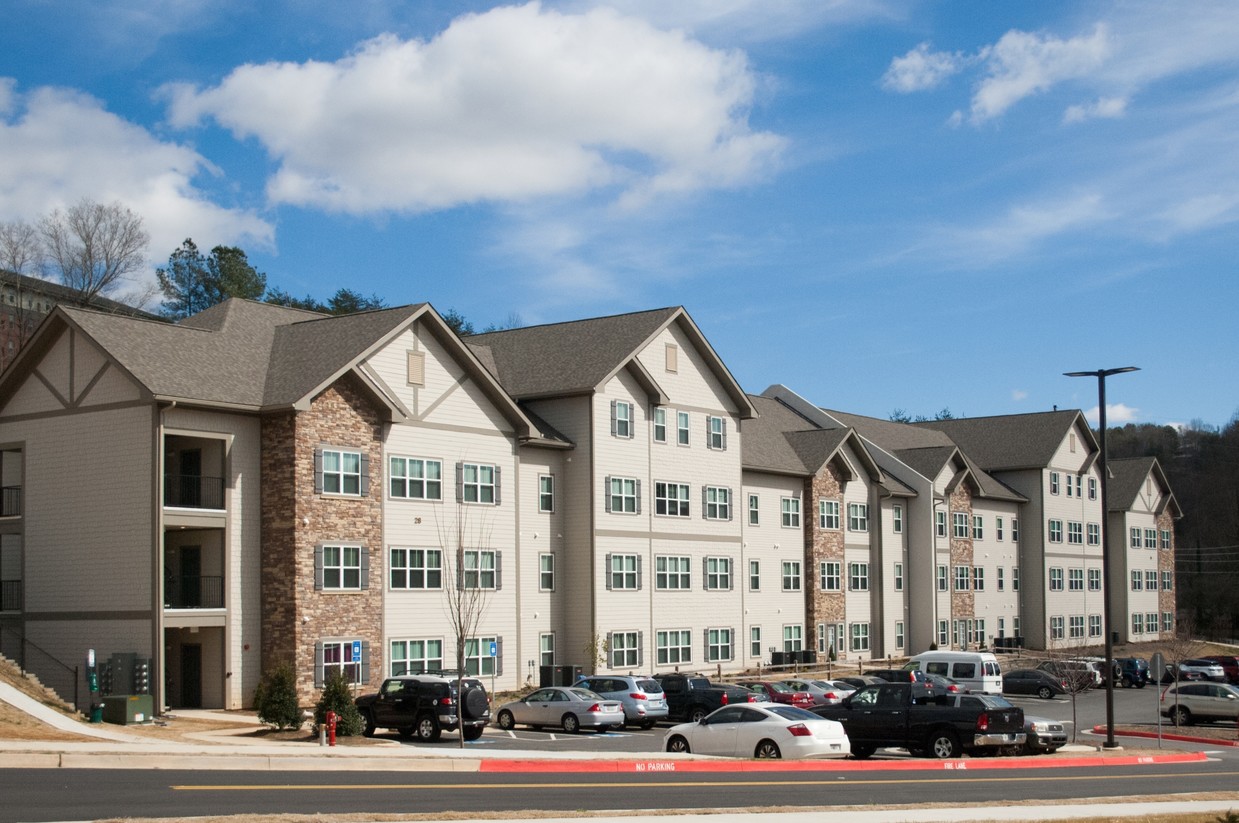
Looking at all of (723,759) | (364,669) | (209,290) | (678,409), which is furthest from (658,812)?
(209,290)

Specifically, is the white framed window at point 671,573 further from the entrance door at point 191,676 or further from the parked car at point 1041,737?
the parked car at point 1041,737

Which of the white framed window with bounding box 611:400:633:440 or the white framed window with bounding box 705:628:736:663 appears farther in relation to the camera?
the white framed window with bounding box 705:628:736:663

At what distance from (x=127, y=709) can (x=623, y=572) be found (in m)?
22.0

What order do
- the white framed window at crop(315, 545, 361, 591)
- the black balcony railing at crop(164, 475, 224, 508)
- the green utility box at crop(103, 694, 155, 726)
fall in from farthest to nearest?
the white framed window at crop(315, 545, 361, 591) < the black balcony railing at crop(164, 475, 224, 508) < the green utility box at crop(103, 694, 155, 726)

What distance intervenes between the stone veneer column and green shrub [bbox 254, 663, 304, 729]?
595 centimetres

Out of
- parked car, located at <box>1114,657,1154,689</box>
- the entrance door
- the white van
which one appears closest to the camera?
the entrance door

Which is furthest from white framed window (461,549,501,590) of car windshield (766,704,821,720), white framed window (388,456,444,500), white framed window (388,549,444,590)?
car windshield (766,704,821,720)

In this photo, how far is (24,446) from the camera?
42906mm

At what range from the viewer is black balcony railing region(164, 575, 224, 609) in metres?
40.8

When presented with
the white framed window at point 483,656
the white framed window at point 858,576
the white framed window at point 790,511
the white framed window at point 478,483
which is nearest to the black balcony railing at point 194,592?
the white framed window at point 483,656

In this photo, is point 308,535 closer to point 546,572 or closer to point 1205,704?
point 546,572

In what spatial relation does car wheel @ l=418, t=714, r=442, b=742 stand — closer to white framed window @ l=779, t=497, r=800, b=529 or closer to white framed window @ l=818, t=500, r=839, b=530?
white framed window @ l=779, t=497, r=800, b=529

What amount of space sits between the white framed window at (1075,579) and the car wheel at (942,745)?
5972 centimetres

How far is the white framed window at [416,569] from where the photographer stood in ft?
146
